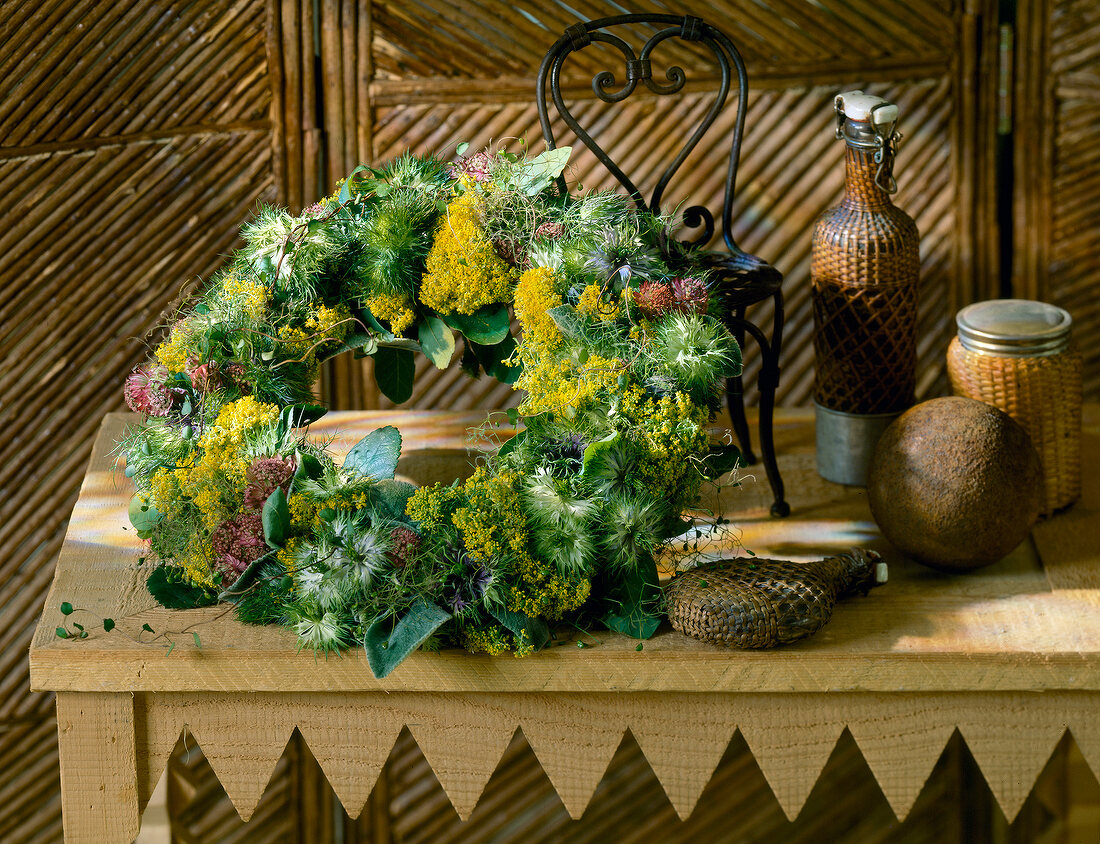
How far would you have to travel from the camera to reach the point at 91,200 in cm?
195

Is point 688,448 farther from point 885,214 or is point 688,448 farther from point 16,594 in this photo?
point 16,594

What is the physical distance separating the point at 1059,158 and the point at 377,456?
1266mm

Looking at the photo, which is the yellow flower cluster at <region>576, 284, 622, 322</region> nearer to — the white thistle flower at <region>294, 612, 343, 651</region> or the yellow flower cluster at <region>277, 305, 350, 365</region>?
the yellow flower cluster at <region>277, 305, 350, 365</region>

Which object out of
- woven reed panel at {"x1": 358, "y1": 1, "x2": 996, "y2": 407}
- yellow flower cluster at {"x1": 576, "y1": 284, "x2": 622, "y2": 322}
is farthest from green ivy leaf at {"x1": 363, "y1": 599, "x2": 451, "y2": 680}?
woven reed panel at {"x1": 358, "y1": 1, "x2": 996, "y2": 407}

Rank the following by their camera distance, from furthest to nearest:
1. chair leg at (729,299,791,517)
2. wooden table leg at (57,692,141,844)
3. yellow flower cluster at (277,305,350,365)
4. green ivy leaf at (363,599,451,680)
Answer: chair leg at (729,299,791,517) < yellow flower cluster at (277,305,350,365) < wooden table leg at (57,692,141,844) < green ivy leaf at (363,599,451,680)

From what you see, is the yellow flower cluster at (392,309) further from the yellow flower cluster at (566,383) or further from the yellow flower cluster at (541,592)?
the yellow flower cluster at (541,592)

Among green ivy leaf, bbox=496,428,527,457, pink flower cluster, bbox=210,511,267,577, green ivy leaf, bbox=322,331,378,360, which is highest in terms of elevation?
green ivy leaf, bbox=322,331,378,360

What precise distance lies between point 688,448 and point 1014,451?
1.13ft

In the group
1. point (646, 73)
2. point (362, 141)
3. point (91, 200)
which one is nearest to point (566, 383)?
point (646, 73)

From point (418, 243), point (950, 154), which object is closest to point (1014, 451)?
point (418, 243)

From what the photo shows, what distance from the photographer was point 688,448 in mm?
1149

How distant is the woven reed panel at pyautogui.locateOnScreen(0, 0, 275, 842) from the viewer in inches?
74.6

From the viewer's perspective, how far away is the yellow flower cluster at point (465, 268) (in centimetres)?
130

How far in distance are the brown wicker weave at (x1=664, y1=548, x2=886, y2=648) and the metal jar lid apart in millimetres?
340
